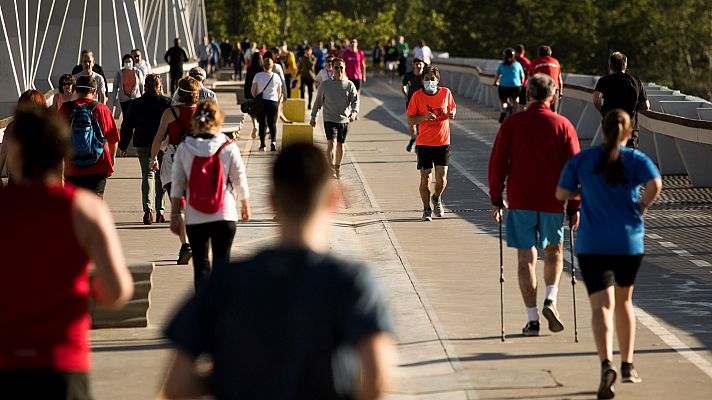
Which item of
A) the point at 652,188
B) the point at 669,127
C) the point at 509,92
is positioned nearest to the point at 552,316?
the point at 652,188

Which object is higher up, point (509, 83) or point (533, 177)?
point (533, 177)

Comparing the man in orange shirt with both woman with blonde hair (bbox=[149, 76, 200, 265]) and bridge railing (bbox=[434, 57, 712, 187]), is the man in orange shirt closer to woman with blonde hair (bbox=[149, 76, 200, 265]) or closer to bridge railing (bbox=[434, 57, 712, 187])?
bridge railing (bbox=[434, 57, 712, 187])

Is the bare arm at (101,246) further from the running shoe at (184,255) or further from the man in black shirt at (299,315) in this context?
the running shoe at (184,255)

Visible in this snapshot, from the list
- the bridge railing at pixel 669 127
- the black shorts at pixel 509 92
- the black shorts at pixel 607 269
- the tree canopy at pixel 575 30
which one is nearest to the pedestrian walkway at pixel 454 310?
the black shorts at pixel 607 269

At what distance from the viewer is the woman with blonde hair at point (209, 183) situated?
35.4 ft

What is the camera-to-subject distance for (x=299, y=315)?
4.67 meters

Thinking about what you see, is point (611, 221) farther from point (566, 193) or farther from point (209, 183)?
point (209, 183)

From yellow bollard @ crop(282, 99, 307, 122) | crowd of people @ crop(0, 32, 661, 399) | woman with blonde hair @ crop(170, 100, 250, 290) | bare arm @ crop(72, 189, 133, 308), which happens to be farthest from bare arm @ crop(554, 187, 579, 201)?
yellow bollard @ crop(282, 99, 307, 122)

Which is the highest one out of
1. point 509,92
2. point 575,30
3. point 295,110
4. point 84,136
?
point 84,136

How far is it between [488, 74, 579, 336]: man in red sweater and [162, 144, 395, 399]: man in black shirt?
6.39 meters

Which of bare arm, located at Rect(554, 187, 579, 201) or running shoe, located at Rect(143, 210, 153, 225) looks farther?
running shoe, located at Rect(143, 210, 153, 225)

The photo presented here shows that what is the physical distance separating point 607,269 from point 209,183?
2681mm

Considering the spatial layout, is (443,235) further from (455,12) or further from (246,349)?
(455,12)

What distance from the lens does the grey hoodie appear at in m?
10.9
